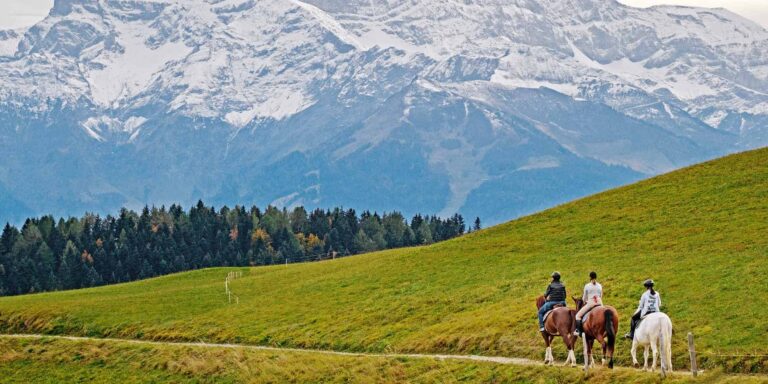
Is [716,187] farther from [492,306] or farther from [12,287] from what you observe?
[12,287]

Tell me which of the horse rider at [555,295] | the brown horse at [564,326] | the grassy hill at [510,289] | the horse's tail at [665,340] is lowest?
the horse's tail at [665,340]

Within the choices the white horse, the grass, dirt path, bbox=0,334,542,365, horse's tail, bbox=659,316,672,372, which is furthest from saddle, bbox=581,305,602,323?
dirt path, bbox=0,334,542,365

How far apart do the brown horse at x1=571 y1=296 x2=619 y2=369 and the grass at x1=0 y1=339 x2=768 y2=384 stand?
2.94 ft

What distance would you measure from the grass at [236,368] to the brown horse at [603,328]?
89 cm

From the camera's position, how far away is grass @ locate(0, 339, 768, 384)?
174ft

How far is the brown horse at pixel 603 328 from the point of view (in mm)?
49344

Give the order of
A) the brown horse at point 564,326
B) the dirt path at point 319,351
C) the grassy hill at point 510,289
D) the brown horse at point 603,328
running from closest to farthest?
the brown horse at point 603,328 → the brown horse at point 564,326 → the dirt path at point 319,351 → the grassy hill at point 510,289

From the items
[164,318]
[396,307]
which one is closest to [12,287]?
[164,318]

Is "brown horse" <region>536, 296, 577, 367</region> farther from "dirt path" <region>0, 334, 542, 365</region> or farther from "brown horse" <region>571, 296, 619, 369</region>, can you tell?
"dirt path" <region>0, 334, 542, 365</region>

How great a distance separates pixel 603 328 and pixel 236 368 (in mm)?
24767

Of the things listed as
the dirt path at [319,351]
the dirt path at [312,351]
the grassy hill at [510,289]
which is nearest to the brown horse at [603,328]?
the dirt path at [319,351]

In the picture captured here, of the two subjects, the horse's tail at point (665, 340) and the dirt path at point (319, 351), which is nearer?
the horse's tail at point (665, 340)

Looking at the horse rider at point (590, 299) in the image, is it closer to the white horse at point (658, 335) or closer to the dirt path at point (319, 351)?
the dirt path at point (319, 351)

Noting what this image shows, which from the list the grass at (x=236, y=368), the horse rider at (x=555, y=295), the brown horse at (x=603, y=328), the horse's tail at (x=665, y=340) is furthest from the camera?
the horse rider at (x=555, y=295)
